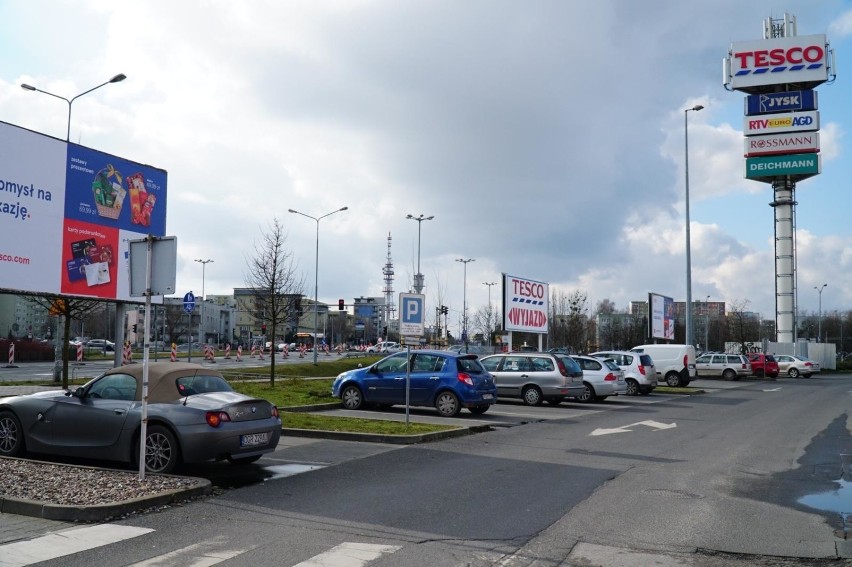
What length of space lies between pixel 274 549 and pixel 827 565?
468 cm

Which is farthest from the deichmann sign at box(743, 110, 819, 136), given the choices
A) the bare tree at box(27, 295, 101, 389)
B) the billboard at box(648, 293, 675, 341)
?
the bare tree at box(27, 295, 101, 389)

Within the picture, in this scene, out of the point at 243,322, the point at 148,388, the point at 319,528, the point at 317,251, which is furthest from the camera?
the point at 243,322

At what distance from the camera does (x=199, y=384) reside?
10.5 m

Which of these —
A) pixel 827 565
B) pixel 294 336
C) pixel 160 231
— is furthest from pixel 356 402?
pixel 294 336

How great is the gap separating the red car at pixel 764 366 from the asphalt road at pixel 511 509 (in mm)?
40345

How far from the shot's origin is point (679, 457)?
12.8 meters

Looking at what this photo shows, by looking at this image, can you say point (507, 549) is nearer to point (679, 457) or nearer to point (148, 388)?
point (148, 388)

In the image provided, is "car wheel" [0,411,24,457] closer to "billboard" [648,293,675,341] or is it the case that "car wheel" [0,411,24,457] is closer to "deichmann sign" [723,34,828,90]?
"billboard" [648,293,675,341]

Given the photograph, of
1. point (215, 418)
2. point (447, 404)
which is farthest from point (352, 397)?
point (215, 418)

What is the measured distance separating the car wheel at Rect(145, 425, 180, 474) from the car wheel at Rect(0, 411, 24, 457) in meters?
2.39

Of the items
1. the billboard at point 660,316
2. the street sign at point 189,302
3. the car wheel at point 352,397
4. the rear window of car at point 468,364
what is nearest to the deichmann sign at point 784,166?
the billboard at point 660,316

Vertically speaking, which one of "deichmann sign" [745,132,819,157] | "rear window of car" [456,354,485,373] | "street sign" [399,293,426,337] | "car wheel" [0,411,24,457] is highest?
"deichmann sign" [745,132,819,157]

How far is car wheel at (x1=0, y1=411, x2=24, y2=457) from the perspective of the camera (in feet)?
35.9

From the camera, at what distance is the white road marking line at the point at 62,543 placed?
627cm
